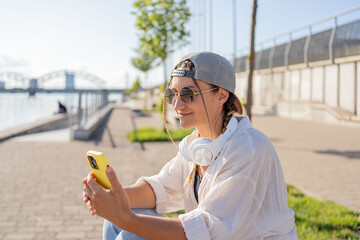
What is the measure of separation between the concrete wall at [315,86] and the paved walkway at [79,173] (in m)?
3.64

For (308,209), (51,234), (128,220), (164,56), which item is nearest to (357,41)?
(164,56)

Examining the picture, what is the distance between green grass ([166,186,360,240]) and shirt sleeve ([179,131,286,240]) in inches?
78.3

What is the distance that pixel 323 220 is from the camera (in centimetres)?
374

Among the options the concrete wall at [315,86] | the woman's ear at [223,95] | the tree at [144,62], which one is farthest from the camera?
the tree at [144,62]

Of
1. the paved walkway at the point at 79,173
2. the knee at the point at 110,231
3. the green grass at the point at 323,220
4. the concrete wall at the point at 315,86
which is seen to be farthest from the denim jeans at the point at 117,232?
the concrete wall at the point at 315,86

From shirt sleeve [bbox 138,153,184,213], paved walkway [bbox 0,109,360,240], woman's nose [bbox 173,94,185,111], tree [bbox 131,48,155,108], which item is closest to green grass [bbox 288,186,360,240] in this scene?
paved walkway [bbox 0,109,360,240]

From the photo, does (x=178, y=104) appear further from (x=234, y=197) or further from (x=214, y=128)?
(x=234, y=197)

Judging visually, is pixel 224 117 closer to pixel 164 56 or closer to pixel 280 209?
pixel 280 209

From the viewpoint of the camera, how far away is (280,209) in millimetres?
1651

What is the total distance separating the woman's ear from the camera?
1.78m

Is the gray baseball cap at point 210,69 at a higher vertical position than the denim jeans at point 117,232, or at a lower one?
higher

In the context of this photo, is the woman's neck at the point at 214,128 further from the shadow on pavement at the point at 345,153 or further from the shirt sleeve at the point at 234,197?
the shadow on pavement at the point at 345,153

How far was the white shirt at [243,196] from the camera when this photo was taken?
1.45m

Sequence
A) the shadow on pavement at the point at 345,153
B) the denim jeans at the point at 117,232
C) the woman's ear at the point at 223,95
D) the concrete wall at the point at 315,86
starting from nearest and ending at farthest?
the denim jeans at the point at 117,232, the woman's ear at the point at 223,95, the shadow on pavement at the point at 345,153, the concrete wall at the point at 315,86
